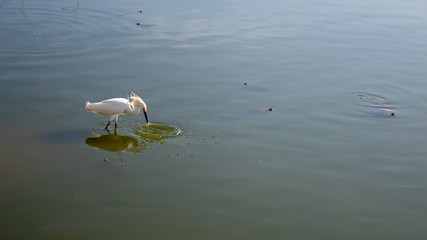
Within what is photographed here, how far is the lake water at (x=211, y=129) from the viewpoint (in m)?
5.46

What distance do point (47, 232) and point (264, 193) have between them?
2504 mm

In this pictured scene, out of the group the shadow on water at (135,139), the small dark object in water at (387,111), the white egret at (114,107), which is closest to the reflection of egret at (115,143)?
the shadow on water at (135,139)

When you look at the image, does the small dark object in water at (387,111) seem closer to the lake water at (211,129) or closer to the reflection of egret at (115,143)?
the lake water at (211,129)

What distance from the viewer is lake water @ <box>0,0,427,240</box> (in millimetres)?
5457

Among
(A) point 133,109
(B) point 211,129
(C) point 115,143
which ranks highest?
(A) point 133,109

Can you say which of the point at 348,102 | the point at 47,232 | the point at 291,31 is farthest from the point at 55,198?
the point at 291,31

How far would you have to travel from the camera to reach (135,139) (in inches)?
278

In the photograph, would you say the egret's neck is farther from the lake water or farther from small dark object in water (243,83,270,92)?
small dark object in water (243,83,270,92)

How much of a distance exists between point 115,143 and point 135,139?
11.4 inches

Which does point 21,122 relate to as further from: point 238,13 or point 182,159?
point 238,13

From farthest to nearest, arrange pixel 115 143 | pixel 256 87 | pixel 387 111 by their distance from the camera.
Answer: pixel 256 87
pixel 387 111
pixel 115 143

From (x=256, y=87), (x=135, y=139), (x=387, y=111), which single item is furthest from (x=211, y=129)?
(x=387, y=111)

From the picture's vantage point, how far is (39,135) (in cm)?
693

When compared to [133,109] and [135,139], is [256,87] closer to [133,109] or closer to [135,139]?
[133,109]
